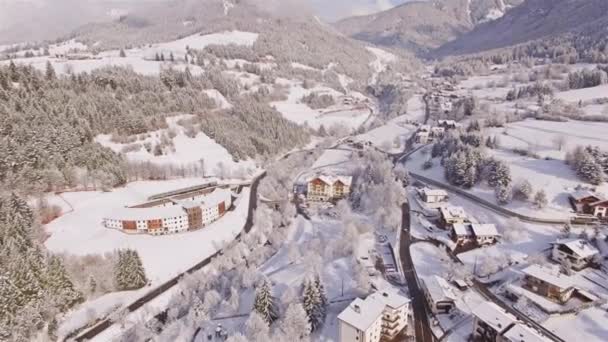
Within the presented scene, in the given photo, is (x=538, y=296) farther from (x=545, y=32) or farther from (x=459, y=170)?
(x=545, y=32)

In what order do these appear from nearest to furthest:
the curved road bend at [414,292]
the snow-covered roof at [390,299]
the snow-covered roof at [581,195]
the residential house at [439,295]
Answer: the snow-covered roof at [390,299] < the curved road bend at [414,292] < the residential house at [439,295] < the snow-covered roof at [581,195]

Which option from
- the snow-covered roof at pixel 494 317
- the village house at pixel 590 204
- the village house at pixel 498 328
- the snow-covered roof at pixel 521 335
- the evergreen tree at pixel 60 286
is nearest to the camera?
the snow-covered roof at pixel 521 335

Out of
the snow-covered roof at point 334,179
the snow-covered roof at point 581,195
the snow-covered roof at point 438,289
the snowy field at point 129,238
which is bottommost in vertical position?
the snowy field at point 129,238

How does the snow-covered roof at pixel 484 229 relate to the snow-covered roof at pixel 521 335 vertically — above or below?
below

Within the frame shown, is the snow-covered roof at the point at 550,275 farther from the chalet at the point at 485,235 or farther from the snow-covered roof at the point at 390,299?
the snow-covered roof at the point at 390,299

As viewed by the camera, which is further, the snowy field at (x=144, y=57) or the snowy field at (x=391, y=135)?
the snowy field at (x=144, y=57)

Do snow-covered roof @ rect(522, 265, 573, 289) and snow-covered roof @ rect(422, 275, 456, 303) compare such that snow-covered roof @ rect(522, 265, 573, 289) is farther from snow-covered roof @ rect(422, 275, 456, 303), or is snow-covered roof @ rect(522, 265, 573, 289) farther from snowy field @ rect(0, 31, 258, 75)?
snowy field @ rect(0, 31, 258, 75)

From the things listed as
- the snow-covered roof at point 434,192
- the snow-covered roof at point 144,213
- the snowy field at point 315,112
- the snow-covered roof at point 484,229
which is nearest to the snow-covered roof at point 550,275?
the snow-covered roof at point 484,229
